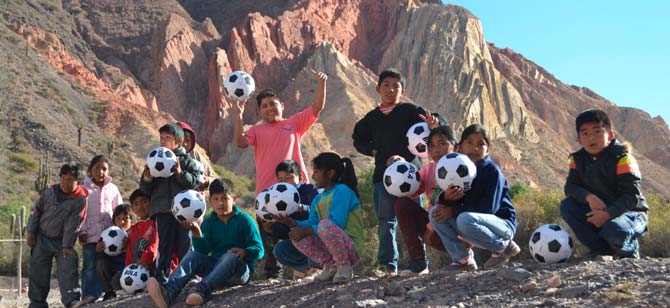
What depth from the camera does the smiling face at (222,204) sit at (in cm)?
768

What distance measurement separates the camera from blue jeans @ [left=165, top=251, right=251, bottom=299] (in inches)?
287

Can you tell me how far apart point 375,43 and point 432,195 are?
7762 cm

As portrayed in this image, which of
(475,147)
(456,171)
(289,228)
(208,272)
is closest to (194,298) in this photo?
(208,272)

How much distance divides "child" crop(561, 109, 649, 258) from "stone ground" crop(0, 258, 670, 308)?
0.34m

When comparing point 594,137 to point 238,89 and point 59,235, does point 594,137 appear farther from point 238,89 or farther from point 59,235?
point 59,235

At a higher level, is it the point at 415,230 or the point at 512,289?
the point at 415,230

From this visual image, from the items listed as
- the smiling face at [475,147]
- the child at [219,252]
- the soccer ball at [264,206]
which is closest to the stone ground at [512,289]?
the child at [219,252]

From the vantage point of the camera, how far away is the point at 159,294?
719 cm

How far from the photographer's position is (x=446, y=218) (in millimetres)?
6680

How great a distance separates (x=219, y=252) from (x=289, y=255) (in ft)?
2.40

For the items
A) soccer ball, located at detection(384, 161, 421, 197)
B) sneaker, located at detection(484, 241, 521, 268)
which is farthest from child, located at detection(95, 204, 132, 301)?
sneaker, located at detection(484, 241, 521, 268)

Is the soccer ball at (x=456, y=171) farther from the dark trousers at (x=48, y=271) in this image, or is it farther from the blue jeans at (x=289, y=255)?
the dark trousers at (x=48, y=271)

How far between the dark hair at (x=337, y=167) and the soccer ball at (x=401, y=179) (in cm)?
61

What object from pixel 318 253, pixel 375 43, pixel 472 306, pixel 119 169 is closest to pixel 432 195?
pixel 318 253
